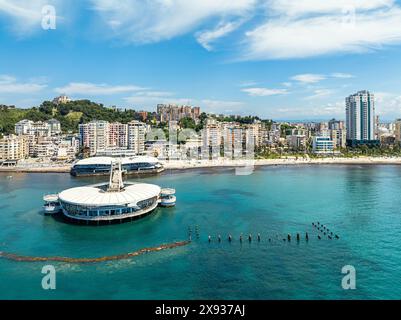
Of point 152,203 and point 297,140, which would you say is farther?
point 297,140

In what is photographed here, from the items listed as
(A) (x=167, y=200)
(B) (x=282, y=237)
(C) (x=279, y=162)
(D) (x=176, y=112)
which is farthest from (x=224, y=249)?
(D) (x=176, y=112)

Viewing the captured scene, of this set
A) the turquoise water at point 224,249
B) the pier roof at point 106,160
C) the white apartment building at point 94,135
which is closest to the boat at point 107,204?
the turquoise water at point 224,249

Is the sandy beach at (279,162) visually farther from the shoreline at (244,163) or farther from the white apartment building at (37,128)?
the white apartment building at (37,128)

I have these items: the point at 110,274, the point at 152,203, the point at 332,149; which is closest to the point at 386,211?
the point at 152,203

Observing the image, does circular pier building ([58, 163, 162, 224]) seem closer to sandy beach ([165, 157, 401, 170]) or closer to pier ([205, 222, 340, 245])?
pier ([205, 222, 340, 245])

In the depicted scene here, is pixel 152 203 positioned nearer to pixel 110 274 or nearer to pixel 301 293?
pixel 110 274

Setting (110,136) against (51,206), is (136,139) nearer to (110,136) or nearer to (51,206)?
(110,136)
